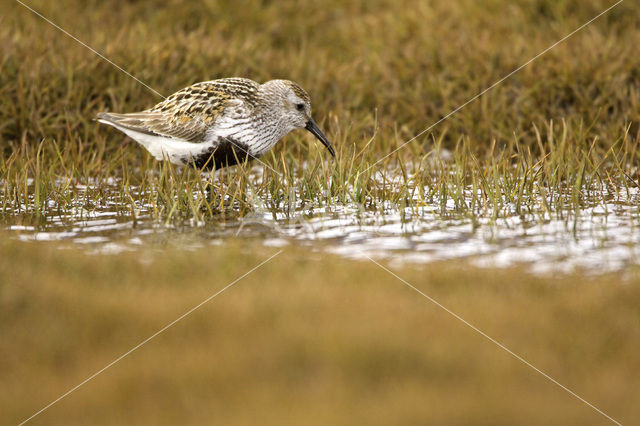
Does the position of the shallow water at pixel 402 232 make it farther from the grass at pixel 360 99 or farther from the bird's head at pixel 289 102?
the bird's head at pixel 289 102

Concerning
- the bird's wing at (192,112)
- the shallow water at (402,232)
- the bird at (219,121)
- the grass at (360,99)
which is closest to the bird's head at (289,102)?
the bird at (219,121)

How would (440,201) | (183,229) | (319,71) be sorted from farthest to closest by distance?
(319,71), (440,201), (183,229)

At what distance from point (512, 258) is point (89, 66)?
16.9ft

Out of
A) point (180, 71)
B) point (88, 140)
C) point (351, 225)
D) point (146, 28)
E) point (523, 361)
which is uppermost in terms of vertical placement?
point (146, 28)

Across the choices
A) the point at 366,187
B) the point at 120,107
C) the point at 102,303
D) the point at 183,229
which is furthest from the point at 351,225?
the point at 120,107

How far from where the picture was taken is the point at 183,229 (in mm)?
4938

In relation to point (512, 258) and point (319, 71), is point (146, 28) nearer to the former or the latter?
point (319, 71)

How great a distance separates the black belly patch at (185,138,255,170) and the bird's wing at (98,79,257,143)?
123 mm

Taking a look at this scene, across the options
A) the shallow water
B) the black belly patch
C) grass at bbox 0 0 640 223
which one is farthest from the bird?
the shallow water

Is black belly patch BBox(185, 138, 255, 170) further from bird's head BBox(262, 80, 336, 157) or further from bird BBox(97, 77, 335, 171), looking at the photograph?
bird's head BBox(262, 80, 336, 157)

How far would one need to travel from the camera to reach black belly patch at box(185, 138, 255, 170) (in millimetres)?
5535

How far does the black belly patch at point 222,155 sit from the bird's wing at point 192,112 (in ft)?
0.40

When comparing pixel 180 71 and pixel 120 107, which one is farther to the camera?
pixel 180 71

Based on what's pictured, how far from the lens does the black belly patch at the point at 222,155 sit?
5.54 m
